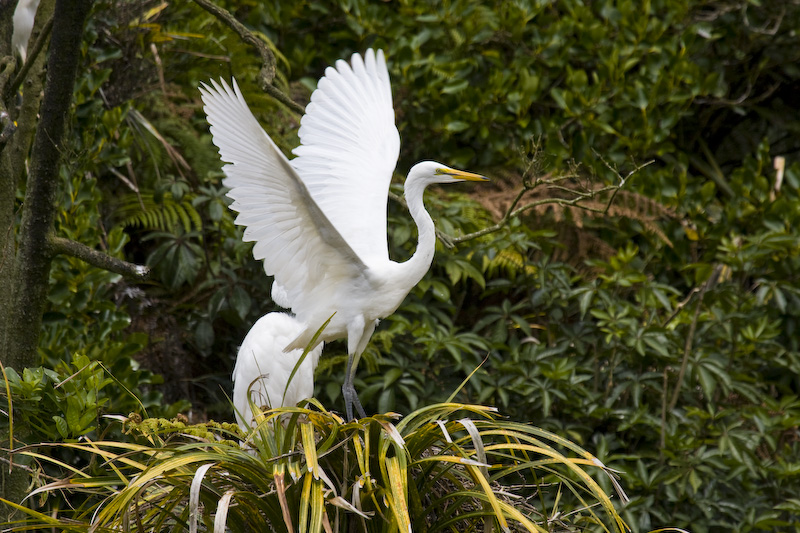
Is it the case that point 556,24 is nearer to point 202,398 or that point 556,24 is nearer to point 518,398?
point 518,398

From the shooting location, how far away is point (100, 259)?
2676mm

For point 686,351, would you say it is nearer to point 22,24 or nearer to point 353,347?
point 353,347

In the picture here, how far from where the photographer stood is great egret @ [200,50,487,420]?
2645 mm

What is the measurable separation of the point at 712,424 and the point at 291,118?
309 centimetres

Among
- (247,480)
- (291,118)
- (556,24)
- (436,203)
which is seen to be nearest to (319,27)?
(291,118)

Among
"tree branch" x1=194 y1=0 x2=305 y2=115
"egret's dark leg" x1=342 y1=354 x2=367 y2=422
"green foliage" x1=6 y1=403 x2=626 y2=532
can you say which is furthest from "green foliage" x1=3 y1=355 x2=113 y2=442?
"tree branch" x1=194 y1=0 x2=305 y2=115

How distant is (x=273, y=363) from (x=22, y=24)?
1919 millimetres

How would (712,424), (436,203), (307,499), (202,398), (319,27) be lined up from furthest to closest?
(319,27), (202,398), (436,203), (712,424), (307,499)

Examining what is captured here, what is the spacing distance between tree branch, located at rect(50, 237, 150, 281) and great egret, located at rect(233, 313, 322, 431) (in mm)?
1138

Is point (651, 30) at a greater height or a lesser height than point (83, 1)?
lesser

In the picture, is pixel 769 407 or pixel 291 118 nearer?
pixel 769 407

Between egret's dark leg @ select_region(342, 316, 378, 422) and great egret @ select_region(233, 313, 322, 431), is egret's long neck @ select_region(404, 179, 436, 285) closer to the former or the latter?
egret's dark leg @ select_region(342, 316, 378, 422)

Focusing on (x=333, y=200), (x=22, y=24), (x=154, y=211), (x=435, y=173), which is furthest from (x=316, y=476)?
(x=154, y=211)

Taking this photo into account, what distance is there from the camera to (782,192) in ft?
16.6
